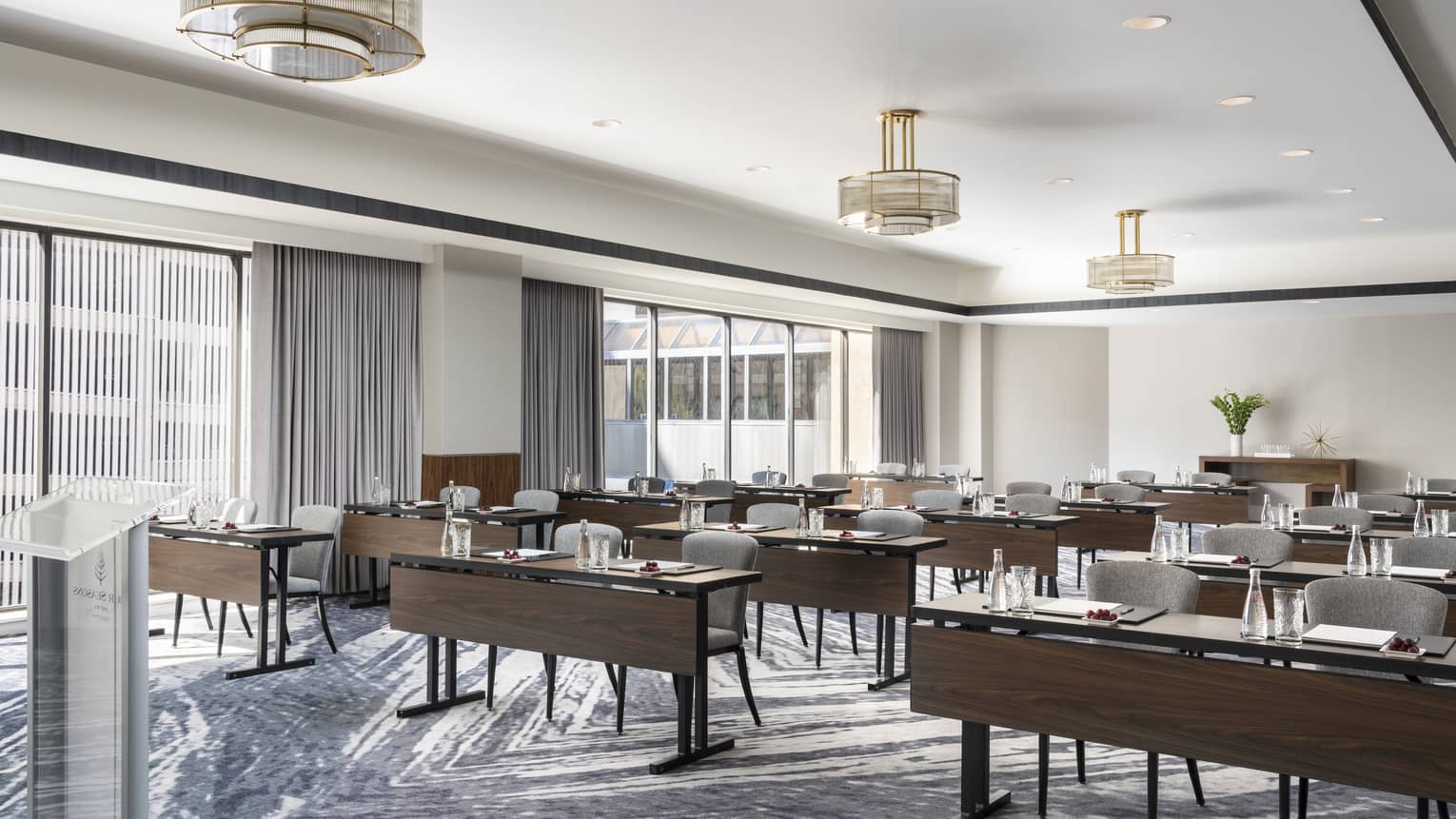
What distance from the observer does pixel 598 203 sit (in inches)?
361

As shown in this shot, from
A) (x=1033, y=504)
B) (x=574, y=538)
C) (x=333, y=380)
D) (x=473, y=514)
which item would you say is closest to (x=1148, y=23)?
(x=574, y=538)

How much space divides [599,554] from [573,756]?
2.81ft

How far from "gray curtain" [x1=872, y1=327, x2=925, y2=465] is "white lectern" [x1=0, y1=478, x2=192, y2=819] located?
13.1m

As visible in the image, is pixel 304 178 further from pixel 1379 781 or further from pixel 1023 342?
pixel 1023 342

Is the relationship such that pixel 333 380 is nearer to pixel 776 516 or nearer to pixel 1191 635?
pixel 776 516

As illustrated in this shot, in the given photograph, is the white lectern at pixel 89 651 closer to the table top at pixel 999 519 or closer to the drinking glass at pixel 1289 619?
the drinking glass at pixel 1289 619

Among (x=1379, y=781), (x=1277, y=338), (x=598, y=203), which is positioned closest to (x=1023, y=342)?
(x=1277, y=338)

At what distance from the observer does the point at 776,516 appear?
720cm

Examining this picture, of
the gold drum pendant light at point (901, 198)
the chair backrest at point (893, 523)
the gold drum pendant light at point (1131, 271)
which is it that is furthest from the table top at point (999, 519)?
the gold drum pendant light at point (1131, 271)

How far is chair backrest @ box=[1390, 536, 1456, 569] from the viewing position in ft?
16.8

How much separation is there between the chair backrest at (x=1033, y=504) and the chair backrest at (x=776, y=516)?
2.16 meters

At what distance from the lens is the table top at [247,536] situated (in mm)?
6113

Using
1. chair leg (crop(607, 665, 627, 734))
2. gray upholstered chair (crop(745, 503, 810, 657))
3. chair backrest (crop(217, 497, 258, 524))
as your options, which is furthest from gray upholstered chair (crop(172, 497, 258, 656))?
gray upholstered chair (crop(745, 503, 810, 657))

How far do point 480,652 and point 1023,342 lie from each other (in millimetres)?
10753
